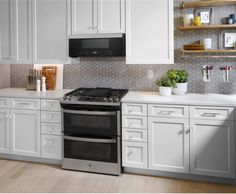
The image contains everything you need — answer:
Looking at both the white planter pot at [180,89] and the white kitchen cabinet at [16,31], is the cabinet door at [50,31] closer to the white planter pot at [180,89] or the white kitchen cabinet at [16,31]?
the white kitchen cabinet at [16,31]

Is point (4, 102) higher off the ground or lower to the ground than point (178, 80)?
lower

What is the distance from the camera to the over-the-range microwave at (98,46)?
3146 millimetres

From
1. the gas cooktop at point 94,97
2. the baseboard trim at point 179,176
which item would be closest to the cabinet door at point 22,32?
the gas cooktop at point 94,97

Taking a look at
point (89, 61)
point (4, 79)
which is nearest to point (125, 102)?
point (89, 61)

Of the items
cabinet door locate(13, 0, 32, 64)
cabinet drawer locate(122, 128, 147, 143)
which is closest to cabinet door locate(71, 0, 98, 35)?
cabinet door locate(13, 0, 32, 64)

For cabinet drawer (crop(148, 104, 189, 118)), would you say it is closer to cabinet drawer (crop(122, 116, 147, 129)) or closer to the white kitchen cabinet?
cabinet drawer (crop(122, 116, 147, 129))

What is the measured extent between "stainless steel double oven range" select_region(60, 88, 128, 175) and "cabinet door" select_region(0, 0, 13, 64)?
46.3 inches

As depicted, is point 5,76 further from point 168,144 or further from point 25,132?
point 168,144

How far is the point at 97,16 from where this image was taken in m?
3.20

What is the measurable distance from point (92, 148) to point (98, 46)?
1202mm

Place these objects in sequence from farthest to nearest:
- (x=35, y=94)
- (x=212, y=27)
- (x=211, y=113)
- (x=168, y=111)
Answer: (x=35, y=94)
(x=212, y=27)
(x=168, y=111)
(x=211, y=113)

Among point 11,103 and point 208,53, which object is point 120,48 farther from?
point 11,103

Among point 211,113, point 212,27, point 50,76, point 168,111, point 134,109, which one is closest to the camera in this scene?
point 211,113

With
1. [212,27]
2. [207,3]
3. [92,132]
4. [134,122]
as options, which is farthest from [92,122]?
[207,3]
